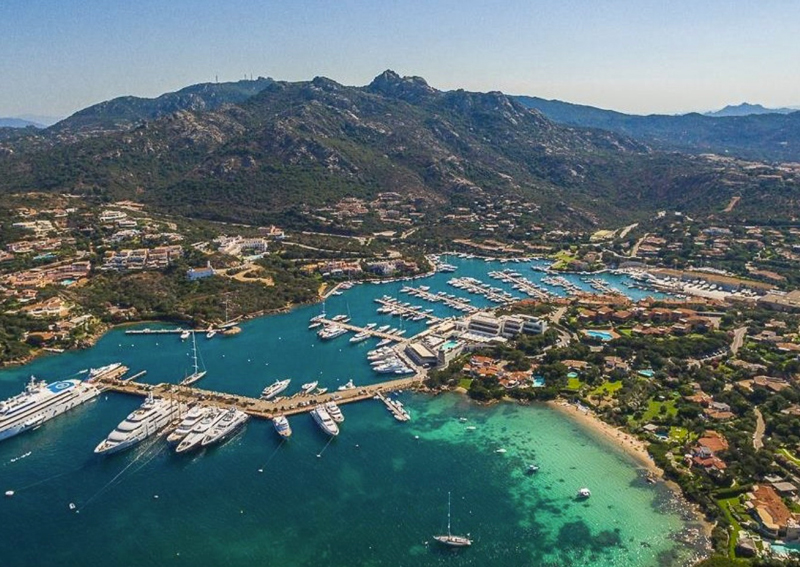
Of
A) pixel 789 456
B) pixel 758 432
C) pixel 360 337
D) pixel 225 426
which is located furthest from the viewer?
pixel 360 337

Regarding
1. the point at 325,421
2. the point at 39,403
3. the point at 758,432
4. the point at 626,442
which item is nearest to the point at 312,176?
the point at 39,403

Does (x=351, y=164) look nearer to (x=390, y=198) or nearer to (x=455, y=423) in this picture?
(x=390, y=198)

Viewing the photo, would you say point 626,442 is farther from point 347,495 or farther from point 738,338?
point 738,338

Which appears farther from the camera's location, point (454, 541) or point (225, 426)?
point (225, 426)

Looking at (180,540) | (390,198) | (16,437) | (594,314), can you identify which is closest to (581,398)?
(594,314)

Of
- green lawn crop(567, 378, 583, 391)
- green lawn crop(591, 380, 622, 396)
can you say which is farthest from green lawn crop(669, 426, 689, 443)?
green lawn crop(567, 378, 583, 391)

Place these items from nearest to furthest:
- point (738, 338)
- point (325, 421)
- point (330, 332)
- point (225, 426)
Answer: point (225, 426)
point (325, 421)
point (738, 338)
point (330, 332)

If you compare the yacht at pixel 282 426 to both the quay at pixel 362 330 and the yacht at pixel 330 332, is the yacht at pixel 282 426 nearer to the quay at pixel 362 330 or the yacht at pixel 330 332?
the yacht at pixel 330 332

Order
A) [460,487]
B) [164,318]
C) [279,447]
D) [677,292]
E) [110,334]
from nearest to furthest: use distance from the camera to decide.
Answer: [460,487] → [279,447] → [110,334] → [164,318] → [677,292]
